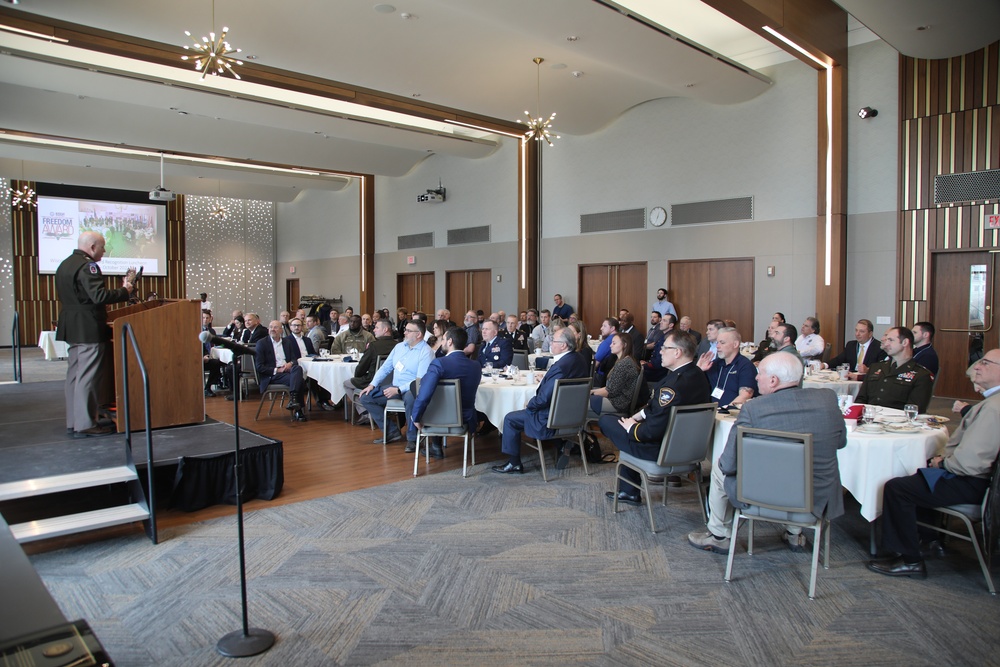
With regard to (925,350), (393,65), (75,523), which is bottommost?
(75,523)

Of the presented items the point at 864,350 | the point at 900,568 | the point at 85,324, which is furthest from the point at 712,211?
the point at 85,324

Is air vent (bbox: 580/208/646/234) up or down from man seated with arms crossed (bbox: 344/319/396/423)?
up

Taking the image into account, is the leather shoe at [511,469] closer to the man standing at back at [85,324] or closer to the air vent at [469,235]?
the man standing at back at [85,324]

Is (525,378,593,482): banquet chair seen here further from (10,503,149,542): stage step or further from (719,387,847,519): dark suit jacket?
(10,503,149,542): stage step

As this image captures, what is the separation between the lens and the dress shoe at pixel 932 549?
3881mm

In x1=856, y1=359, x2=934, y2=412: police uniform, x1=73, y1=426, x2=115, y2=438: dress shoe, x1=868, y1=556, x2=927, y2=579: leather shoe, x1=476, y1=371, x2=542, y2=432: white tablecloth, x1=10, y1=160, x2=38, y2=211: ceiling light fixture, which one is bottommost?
x1=868, y1=556, x2=927, y2=579: leather shoe

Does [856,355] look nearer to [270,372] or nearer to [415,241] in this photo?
[270,372]

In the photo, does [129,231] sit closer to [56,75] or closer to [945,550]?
[56,75]

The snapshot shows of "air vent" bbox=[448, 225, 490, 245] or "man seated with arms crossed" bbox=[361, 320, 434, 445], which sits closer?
"man seated with arms crossed" bbox=[361, 320, 434, 445]

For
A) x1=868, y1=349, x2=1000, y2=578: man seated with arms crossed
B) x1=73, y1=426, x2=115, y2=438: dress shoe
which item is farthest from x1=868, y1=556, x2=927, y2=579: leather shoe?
x1=73, y1=426, x2=115, y2=438: dress shoe

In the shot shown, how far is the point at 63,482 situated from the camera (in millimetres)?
3986

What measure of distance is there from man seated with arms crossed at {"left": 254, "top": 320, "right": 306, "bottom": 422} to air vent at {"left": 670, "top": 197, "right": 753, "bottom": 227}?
7.05 meters

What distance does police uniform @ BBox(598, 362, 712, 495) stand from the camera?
4188 millimetres

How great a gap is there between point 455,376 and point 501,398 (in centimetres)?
59
